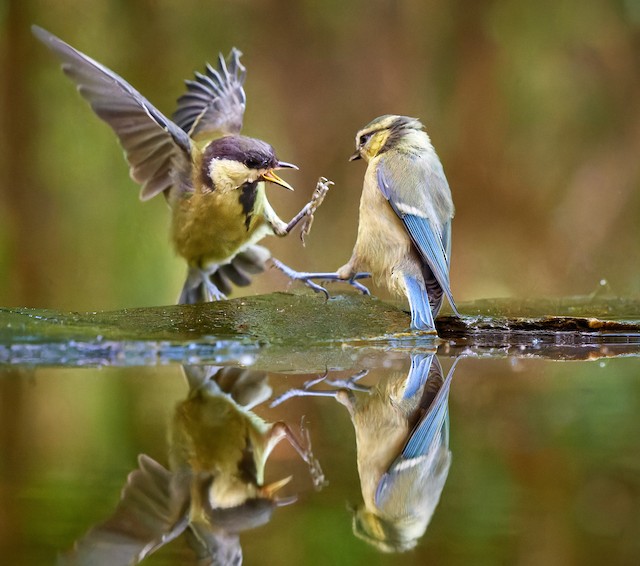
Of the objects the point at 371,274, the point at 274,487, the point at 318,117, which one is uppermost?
the point at 318,117

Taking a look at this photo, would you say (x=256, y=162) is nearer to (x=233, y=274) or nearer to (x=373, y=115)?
(x=233, y=274)

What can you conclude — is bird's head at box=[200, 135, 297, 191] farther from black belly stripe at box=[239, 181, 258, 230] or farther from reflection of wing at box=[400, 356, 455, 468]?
reflection of wing at box=[400, 356, 455, 468]

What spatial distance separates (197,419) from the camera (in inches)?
71.6

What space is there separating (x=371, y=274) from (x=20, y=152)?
2751mm

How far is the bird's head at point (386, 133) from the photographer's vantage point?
336cm

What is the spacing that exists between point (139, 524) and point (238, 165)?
2268 millimetres

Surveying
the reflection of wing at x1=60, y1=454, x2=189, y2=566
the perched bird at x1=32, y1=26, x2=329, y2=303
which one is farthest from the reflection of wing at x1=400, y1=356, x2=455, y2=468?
the perched bird at x1=32, y1=26, x2=329, y2=303

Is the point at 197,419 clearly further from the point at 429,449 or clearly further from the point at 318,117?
the point at 318,117

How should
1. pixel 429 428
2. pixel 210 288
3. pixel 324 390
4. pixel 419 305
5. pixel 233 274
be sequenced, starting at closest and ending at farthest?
pixel 429 428, pixel 324 390, pixel 419 305, pixel 210 288, pixel 233 274

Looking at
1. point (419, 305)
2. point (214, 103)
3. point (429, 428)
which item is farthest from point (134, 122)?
point (429, 428)

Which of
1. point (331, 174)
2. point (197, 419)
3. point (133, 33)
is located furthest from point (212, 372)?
point (133, 33)

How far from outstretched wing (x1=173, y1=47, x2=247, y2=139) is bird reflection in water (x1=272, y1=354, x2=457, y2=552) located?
1.94 meters

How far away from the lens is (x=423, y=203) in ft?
10.2

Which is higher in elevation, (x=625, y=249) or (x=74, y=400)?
(x=625, y=249)
